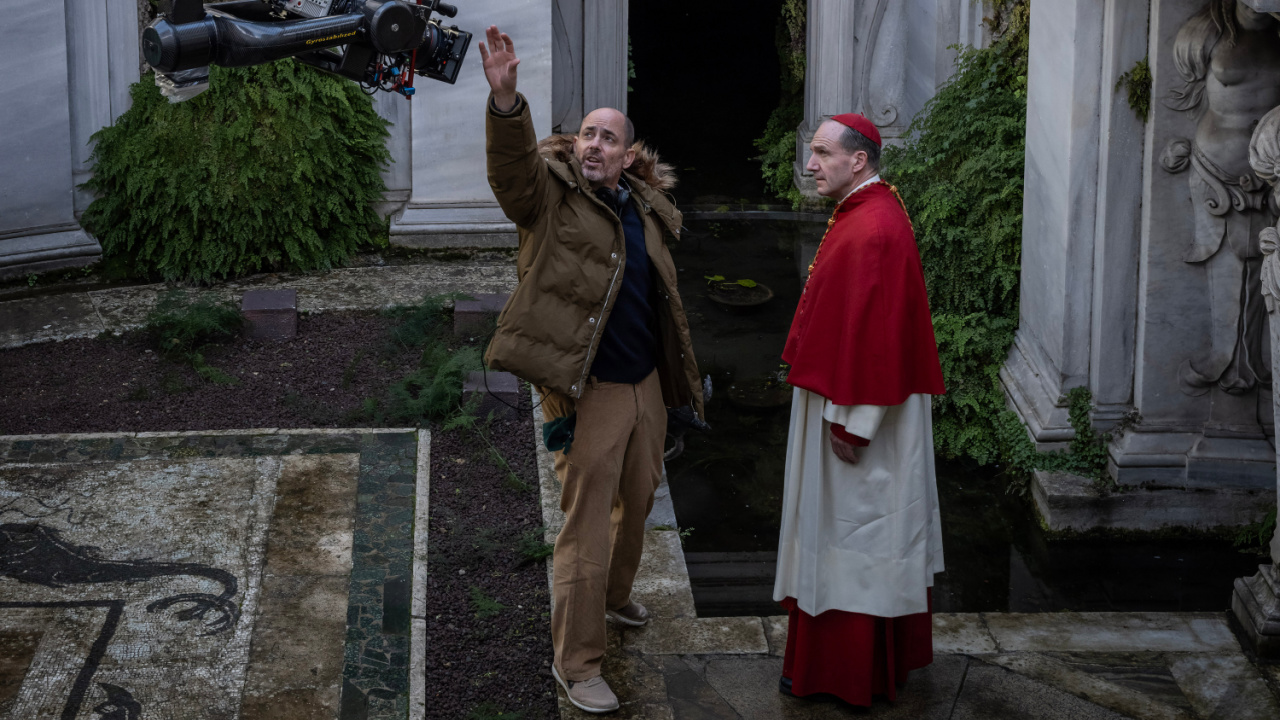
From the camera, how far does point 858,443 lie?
13.4ft

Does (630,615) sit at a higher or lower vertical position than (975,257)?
lower

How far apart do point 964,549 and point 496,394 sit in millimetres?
2436

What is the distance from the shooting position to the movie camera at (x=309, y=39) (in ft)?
11.1

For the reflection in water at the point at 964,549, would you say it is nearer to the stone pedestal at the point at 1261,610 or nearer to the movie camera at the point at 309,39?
the stone pedestal at the point at 1261,610

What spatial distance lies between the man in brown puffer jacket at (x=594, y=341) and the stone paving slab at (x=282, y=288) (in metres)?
4.41

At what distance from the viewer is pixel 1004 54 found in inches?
309

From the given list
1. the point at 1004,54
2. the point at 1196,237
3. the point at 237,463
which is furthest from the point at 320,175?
the point at 1196,237

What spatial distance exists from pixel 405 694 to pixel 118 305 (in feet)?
16.4

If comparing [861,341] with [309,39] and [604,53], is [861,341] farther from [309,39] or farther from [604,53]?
[604,53]

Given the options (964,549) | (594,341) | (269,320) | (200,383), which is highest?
(594,341)

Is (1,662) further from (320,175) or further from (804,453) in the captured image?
(320,175)

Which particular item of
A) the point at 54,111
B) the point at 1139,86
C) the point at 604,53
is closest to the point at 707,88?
the point at 604,53

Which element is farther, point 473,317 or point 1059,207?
point 473,317

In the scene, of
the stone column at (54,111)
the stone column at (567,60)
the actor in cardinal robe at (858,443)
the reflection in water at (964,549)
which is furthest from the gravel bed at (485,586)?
the stone column at (567,60)
